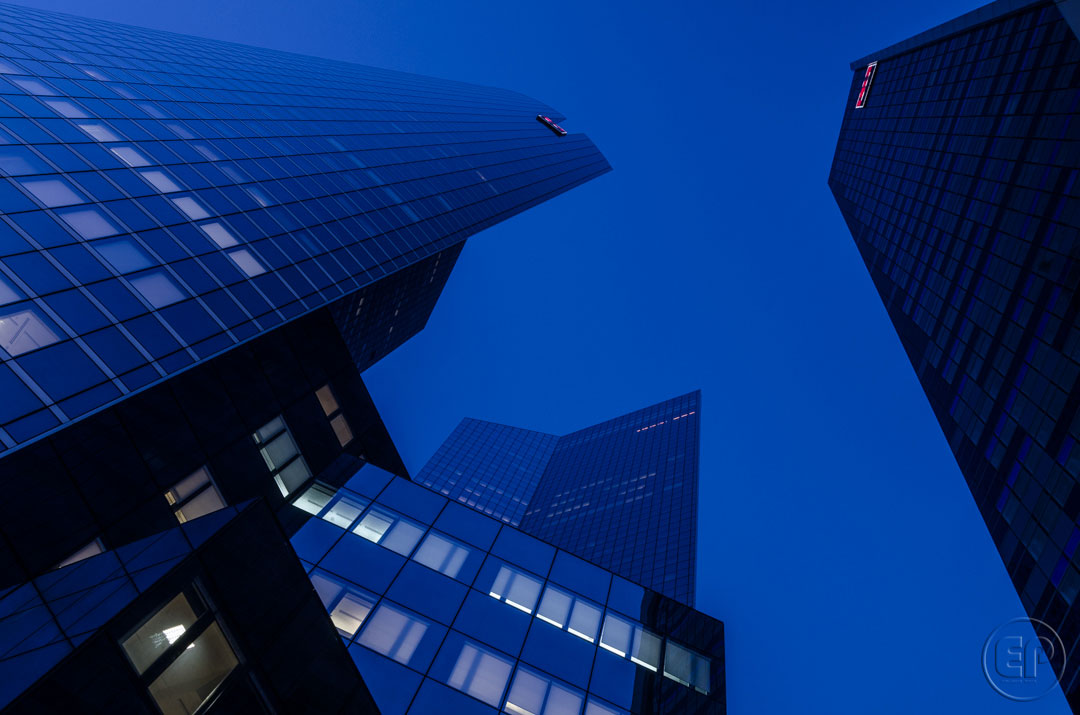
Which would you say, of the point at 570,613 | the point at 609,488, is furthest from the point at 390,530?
the point at 609,488

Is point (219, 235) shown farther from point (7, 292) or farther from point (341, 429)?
point (7, 292)

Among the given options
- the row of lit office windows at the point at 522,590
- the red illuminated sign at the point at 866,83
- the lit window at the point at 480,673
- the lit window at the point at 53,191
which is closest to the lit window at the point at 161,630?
the row of lit office windows at the point at 522,590

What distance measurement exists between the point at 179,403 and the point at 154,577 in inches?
362

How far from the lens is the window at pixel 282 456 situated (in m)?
20.2

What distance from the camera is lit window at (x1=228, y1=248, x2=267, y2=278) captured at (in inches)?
1019

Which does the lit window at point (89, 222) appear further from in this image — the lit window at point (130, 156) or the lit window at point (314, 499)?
the lit window at point (314, 499)

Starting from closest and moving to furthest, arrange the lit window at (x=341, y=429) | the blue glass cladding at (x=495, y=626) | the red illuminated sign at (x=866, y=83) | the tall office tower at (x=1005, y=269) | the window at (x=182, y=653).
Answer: the window at (x=182, y=653) < the blue glass cladding at (x=495, y=626) < the lit window at (x=341, y=429) < the tall office tower at (x=1005, y=269) < the red illuminated sign at (x=866, y=83)

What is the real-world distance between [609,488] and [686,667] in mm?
134450

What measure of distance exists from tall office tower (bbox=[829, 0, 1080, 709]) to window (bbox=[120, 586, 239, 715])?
43.7 meters

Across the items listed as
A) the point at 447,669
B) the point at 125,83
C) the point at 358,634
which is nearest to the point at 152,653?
the point at 358,634

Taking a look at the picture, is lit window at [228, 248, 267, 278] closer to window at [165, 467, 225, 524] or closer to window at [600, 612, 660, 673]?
window at [165, 467, 225, 524]

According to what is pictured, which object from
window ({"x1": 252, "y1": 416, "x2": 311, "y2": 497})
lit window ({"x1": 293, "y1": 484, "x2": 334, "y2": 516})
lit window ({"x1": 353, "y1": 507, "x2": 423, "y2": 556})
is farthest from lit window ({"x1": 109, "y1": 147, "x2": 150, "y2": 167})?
lit window ({"x1": 353, "y1": 507, "x2": 423, "y2": 556})

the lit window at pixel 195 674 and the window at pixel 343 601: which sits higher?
the lit window at pixel 195 674

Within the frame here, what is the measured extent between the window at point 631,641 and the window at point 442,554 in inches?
188
